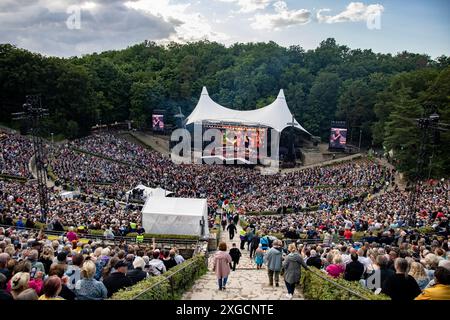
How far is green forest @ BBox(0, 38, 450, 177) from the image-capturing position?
3133 centimetres

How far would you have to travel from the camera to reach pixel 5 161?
26109 mm

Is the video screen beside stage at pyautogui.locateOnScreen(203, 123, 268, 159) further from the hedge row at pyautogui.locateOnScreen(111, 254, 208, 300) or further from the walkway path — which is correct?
the hedge row at pyautogui.locateOnScreen(111, 254, 208, 300)

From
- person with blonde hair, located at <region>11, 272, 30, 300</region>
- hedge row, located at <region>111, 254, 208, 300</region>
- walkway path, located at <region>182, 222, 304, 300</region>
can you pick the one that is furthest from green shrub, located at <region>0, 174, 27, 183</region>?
person with blonde hair, located at <region>11, 272, 30, 300</region>

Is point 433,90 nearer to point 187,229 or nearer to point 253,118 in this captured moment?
point 253,118

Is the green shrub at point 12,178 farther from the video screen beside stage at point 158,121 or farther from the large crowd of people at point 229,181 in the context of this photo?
the video screen beside stage at point 158,121

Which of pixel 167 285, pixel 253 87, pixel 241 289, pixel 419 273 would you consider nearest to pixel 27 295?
pixel 167 285

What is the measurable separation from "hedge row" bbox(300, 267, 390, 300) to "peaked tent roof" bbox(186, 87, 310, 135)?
97.9 feet

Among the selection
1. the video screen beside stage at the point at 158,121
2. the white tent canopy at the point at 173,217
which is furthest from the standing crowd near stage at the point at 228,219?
the video screen beside stage at the point at 158,121

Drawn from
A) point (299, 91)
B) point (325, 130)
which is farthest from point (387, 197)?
point (299, 91)

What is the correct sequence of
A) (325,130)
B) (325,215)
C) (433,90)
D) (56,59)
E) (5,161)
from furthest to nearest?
(325,130) → (56,59) → (433,90) → (5,161) → (325,215)

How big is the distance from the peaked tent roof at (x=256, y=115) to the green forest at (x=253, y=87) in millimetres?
9274

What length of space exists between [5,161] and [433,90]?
3176 centimetres

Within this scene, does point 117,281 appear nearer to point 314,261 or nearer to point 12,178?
point 314,261

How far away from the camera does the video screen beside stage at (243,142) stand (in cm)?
3838
